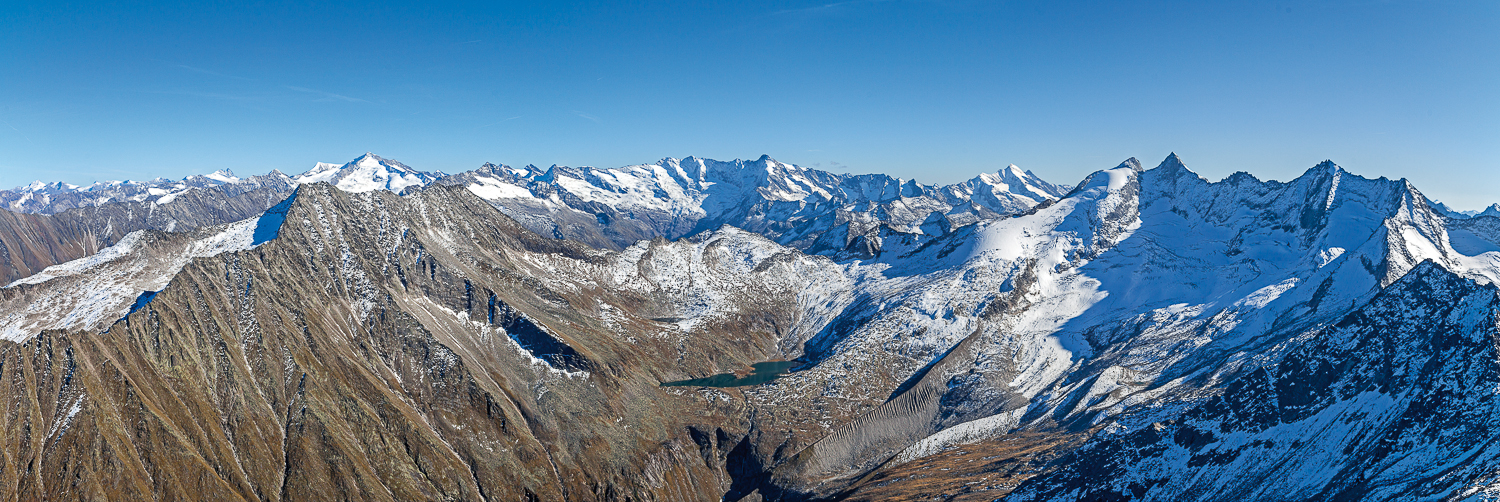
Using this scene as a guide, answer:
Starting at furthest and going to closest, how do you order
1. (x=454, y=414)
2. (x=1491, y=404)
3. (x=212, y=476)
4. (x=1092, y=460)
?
(x=454, y=414) → (x=1092, y=460) → (x=212, y=476) → (x=1491, y=404)

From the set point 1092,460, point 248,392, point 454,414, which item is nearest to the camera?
point 1092,460

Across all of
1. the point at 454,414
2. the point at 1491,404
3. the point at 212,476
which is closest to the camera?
the point at 1491,404

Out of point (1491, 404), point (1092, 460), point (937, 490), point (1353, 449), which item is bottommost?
point (937, 490)

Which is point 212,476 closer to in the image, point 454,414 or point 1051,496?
point 454,414

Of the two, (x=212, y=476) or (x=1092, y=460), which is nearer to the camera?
(x=212, y=476)

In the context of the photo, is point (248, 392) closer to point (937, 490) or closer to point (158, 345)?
point (158, 345)

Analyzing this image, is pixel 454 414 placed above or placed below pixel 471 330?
below

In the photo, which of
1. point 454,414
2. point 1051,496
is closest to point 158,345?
point 454,414

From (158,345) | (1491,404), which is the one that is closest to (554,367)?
(158,345)

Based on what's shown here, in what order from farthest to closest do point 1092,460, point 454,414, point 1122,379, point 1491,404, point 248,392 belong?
point 1122,379 < point 454,414 < point 248,392 < point 1092,460 < point 1491,404
